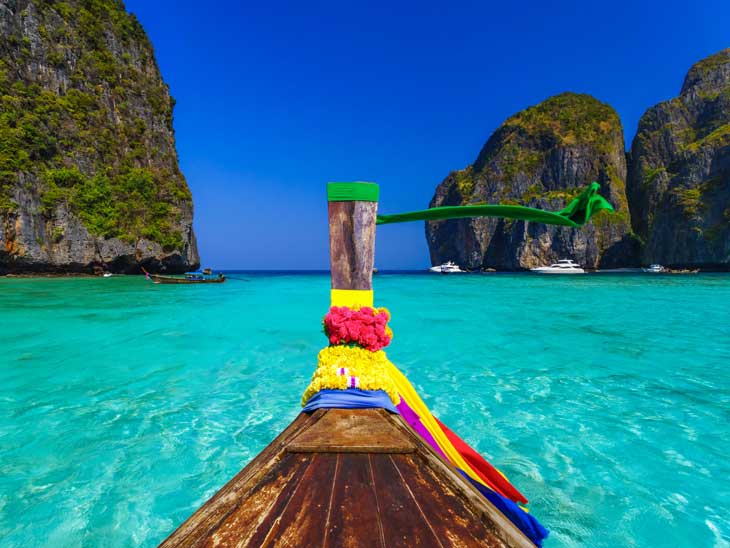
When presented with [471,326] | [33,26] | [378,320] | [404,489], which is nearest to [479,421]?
[378,320]

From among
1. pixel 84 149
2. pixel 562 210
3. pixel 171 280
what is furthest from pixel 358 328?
pixel 84 149

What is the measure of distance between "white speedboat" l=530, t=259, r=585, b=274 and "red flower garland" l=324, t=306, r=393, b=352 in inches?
2992

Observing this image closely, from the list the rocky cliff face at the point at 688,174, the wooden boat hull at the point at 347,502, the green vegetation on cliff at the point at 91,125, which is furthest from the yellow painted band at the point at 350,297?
the rocky cliff face at the point at 688,174

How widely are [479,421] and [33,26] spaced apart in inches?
2130

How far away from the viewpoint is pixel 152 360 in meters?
7.43

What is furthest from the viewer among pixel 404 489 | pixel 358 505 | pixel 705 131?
pixel 705 131

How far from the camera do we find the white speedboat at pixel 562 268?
2677 inches

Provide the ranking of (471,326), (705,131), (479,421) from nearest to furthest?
1. (479,421)
2. (471,326)
3. (705,131)

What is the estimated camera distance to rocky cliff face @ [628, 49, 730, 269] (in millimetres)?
58844

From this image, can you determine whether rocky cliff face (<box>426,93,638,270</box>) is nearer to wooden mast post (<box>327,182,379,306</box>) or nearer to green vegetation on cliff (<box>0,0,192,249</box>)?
green vegetation on cliff (<box>0,0,192,249</box>)

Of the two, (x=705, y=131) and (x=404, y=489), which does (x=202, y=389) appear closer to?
(x=404, y=489)

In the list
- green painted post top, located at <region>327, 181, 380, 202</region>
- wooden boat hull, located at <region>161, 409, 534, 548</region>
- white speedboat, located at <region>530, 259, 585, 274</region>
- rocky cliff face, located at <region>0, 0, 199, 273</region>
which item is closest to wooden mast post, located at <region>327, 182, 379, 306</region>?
green painted post top, located at <region>327, 181, 380, 202</region>

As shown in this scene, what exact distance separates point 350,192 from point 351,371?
1.15 metres

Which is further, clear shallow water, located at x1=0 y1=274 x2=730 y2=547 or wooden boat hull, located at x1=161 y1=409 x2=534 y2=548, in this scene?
clear shallow water, located at x1=0 y1=274 x2=730 y2=547
